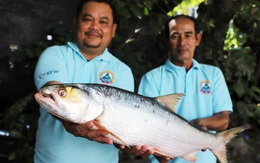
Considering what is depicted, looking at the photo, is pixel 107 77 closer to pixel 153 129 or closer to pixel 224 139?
pixel 153 129

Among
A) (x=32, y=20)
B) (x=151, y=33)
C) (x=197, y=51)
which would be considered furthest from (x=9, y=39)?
(x=197, y=51)

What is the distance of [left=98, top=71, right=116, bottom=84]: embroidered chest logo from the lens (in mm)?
2693

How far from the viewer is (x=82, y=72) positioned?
2678 millimetres

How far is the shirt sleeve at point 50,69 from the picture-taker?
8.09ft

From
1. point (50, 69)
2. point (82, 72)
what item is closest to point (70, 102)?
Answer: point (50, 69)

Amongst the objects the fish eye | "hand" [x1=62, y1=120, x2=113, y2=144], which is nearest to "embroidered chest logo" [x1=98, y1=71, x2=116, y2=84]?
"hand" [x1=62, y1=120, x2=113, y2=144]

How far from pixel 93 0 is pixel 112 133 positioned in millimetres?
1221

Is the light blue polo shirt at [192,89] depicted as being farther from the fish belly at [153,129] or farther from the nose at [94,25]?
the nose at [94,25]

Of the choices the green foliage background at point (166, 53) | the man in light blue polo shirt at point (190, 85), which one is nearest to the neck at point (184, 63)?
the man in light blue polo shirt at point (190, 85)

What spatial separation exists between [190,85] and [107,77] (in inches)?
28.7

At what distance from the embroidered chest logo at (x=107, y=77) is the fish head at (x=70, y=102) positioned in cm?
63

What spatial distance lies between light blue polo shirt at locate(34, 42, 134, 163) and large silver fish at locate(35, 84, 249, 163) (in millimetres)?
448

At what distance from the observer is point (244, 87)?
6.18 m

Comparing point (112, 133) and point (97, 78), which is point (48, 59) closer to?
point (97, 78)
